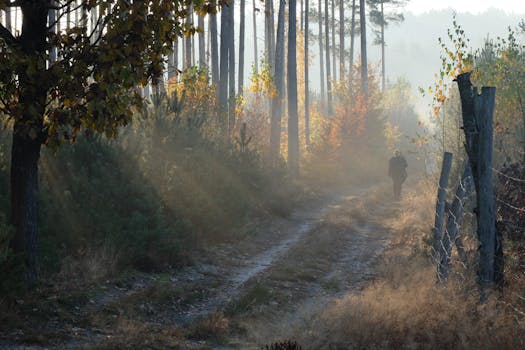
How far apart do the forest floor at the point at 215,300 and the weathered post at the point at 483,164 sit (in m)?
2.14

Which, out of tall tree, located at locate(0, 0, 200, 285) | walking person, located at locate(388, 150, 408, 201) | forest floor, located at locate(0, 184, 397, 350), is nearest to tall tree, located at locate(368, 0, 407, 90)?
walking person, located at locate(388, 150, 408, 201)

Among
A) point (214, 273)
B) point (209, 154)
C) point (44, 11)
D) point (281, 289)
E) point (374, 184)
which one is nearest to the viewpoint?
point (44, 11)

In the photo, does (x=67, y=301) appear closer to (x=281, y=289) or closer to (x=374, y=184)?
(x=281, y=289)

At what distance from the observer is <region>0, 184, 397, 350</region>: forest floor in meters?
7.56

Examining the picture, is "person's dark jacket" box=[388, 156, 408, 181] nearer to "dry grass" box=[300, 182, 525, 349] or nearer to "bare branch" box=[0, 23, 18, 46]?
"dry grass" box=[300, 182, 525, 349]

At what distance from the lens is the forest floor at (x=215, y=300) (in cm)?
756

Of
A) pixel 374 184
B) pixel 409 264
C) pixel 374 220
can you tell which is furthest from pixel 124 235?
pixel 374 184

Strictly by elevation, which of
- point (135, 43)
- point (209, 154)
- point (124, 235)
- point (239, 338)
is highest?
A: point (135, 43)

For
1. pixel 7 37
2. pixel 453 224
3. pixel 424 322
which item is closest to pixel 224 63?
pixel 453 224

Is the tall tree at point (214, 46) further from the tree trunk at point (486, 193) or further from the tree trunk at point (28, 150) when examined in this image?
the tree trunk at point (486, 193)

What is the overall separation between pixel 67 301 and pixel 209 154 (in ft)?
24.4

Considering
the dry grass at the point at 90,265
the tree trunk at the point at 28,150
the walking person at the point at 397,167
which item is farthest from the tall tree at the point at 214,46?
the tree trunk at the point at 28,150

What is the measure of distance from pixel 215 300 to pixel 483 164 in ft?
16.4

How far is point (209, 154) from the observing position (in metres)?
15.7
